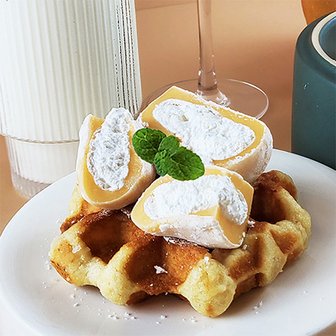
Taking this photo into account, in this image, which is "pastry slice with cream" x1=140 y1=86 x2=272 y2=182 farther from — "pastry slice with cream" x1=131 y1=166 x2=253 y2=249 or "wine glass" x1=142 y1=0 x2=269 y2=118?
"wine glass" x1=142 y1=0 x2=269 y2=118

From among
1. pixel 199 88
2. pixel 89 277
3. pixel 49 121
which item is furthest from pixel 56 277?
pixel 199 88

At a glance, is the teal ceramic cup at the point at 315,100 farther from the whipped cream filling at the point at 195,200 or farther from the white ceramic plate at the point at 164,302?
the whipped cream filling at the point at 195,200

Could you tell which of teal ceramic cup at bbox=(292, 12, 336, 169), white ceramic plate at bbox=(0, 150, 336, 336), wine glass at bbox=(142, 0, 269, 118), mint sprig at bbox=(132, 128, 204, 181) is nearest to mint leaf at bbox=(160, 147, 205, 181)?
mint sprig at bbox=(132, 128, 204, 181)

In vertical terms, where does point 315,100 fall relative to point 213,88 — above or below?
above

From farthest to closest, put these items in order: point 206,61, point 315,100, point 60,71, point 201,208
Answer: point 206,61, point 60,71, point 315,100, point 201,208

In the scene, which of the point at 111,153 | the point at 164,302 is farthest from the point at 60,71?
the point at 164,302

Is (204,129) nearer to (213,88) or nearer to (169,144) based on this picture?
(169,144)

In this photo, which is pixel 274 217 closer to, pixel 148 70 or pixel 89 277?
pixel 89 277
